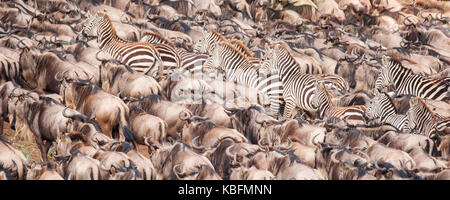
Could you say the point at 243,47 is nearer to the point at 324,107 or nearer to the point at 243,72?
the point at 243,72

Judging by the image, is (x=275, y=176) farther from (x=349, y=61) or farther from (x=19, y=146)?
(x=349, y=61)

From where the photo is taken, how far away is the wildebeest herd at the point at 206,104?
12.9 metres

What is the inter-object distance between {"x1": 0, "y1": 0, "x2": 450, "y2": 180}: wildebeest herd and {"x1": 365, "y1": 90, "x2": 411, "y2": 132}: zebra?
0.09 ft

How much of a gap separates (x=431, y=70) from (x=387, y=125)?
311 inches

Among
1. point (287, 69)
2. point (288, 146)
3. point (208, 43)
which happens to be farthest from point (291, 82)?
point (288, 146)

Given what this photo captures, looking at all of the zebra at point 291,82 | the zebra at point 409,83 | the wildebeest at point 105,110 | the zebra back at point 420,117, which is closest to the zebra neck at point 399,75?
the zebra at point 409,83

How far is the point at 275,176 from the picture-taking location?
41.3 feet

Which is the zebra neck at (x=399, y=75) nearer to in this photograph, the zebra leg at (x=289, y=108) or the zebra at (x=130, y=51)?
the zebra leg at (x=289, y=108)

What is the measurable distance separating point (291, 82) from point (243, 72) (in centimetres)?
122

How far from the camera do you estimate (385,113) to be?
1700 cm

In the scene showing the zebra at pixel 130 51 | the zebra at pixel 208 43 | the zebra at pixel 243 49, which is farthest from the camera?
the zebra at pixel 208 43

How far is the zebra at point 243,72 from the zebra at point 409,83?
3240 millimetres

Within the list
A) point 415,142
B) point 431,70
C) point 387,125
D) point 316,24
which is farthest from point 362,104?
point 316,24
